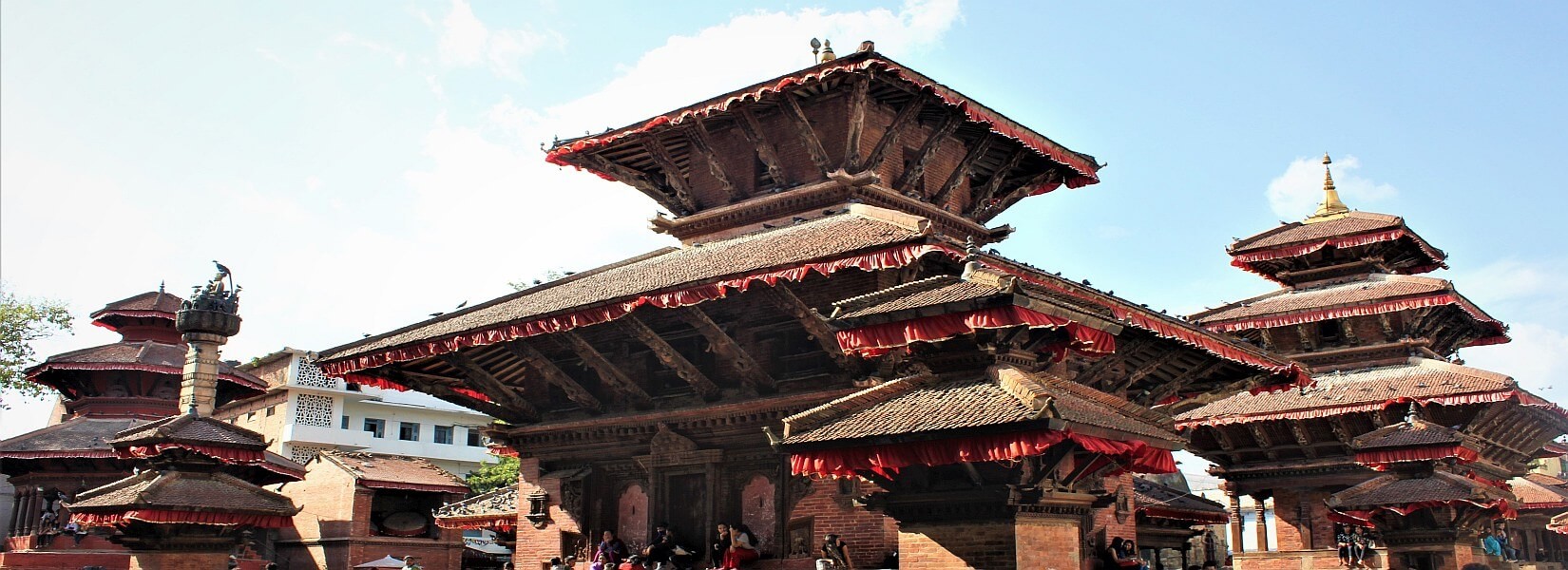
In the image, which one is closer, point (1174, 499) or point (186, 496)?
point (186, 496)

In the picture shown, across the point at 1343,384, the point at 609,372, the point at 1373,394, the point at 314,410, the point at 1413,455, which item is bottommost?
the point at 1413,455

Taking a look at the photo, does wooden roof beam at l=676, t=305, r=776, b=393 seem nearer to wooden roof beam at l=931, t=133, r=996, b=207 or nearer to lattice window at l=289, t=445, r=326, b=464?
wooden roof beam at l=931, t=133, r=996, b=207

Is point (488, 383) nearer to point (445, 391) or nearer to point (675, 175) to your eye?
point (445, 391)

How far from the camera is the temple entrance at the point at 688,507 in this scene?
58.4ft

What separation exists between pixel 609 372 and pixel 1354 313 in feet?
71.7

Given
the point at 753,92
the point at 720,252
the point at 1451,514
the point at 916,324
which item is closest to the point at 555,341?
the point at 720,252

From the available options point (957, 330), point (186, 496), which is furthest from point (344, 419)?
point (957, 330)

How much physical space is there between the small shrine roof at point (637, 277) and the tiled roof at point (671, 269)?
0.02 metres

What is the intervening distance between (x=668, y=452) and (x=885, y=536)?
4.35 metres

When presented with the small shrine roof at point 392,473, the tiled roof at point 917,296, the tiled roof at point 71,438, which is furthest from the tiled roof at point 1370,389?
the tiled roof at point 71,438

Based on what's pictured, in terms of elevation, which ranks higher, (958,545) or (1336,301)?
(1336,301)

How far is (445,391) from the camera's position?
2039 centimetres

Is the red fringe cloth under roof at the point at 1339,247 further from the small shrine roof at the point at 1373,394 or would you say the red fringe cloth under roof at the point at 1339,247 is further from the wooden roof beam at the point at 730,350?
the wooden roof beam at the point at 730,350

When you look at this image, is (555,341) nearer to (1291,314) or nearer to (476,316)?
(476,316)
